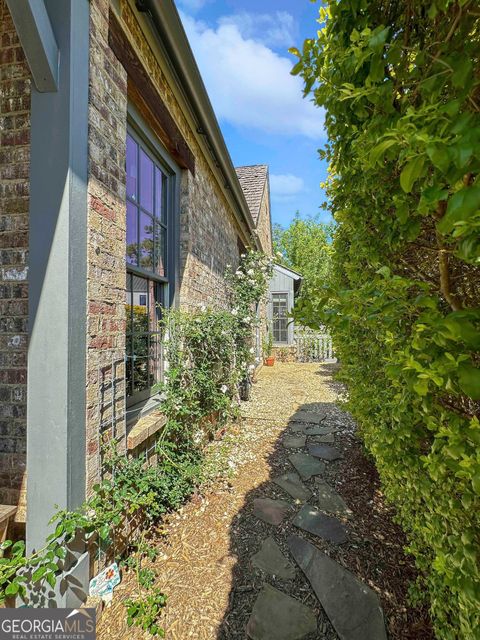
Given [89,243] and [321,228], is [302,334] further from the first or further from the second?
[321,228]

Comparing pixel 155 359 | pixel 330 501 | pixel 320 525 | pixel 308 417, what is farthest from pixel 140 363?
pixel 308 417

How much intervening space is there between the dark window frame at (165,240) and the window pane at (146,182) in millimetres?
55

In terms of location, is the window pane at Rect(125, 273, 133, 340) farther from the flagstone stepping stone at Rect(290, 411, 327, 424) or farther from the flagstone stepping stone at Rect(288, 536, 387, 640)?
the flagstone stepping stone at Rect(290, 411, 327, 424)

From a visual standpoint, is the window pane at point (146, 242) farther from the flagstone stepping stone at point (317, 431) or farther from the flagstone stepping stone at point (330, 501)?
the flagstone stepping stone at point (317, 431)

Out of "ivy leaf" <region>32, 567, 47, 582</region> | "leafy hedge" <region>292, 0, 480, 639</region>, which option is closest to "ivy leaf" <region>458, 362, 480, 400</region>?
"leafy hedge" <region>292, 0, 480, 639</region>

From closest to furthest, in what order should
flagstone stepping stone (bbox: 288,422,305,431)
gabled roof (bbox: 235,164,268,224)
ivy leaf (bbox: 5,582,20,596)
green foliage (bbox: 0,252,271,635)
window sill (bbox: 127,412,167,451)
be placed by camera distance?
ivy leaf (bbox: 5,582,20,596), green foliage (bbox: 0,252,271,635), window sill (bbox: 127,412,167,451), flagstone stepping stone (bbox: 288,422,305,431), gabled roof (bbox: 235,164,268,224)

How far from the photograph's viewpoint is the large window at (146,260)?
8.59 feet

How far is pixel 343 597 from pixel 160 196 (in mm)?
3458

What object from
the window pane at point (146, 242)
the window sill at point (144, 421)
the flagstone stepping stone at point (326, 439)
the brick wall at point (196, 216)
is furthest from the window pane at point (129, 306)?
the flagstone stepping stone at point (326, 439)

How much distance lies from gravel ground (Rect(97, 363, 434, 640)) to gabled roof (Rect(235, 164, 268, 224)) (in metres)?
7.48

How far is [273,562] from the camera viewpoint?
2148 millimetres

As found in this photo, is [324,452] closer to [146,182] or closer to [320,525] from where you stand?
[320,525]

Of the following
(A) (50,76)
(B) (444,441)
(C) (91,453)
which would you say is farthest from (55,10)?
(B) (444,441)

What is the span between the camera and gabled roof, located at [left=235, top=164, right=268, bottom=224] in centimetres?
984
